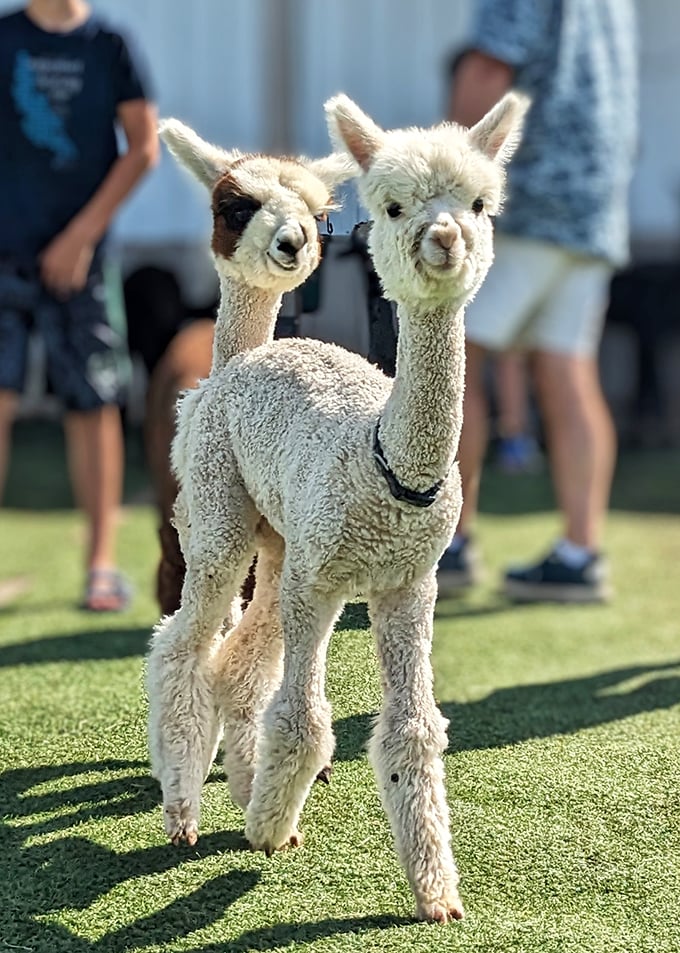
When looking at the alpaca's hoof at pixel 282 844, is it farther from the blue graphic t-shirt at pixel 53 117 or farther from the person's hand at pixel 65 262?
the blue graphic t-shirt at pixel 53 117

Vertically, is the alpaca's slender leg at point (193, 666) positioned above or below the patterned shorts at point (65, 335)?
below

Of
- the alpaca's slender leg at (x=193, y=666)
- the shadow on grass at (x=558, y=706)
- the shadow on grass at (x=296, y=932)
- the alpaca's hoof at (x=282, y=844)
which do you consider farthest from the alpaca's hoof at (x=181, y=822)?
the shadow on grass at (x=558, y=706)

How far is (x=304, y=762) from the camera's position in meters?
2.34

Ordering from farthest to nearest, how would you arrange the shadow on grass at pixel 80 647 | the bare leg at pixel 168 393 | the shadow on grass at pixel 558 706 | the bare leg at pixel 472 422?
the bare leg at pixel 472 422 → the shadow on grass at pixel 80 647 → the bare leg at pixel 168 393 → the shadow on grass at pixel 558 706

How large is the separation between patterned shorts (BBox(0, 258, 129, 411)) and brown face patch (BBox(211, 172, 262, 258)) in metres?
2.21

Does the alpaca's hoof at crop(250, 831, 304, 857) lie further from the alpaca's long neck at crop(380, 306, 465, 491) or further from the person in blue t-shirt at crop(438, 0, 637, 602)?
the person in blue t-shirt at crop(438, 0, 637, 602)

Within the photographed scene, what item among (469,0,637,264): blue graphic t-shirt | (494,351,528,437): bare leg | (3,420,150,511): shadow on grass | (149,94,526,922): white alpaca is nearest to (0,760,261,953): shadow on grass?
(149,94,526,922): white alpaca

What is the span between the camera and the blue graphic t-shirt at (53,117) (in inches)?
179

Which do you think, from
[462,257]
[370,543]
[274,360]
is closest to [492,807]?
[370,543]

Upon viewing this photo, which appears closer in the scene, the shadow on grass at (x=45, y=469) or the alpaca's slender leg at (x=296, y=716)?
→ the alpaca's slender leg at (x=296, y=716)

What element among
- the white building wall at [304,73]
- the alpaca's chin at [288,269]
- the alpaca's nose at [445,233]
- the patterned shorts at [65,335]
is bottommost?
the patterned shorts at [65,335]

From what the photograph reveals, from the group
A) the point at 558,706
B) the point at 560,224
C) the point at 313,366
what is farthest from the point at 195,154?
the point at 560,224

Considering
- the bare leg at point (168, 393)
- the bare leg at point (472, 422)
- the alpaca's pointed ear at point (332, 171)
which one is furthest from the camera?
the bare leg at point (472, 422)

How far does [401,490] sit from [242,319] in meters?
0.59
